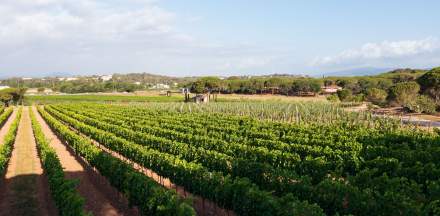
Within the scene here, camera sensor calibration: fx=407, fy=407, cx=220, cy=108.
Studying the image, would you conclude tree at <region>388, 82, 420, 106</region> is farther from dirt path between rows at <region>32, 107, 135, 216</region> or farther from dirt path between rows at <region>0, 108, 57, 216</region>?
dirt path between rows at <region>0, 108, 57, 216</region>

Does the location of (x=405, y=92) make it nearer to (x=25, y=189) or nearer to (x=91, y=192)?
(x=91, y=192)

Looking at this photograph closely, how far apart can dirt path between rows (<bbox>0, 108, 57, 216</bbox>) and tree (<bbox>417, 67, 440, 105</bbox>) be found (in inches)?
2170

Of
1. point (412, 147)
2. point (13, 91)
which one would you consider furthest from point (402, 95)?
point (13, 91)

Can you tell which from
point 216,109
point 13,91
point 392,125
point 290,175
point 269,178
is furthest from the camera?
point 13,91

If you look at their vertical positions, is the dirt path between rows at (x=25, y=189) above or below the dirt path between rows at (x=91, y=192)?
above

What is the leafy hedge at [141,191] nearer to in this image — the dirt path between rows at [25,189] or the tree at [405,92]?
the dirt path between rows at [25,189]

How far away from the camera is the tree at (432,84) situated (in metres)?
59.6

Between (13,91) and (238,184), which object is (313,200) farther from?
(13,91)

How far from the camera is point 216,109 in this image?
180 ft

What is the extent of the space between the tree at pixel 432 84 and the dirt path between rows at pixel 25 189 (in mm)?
55124

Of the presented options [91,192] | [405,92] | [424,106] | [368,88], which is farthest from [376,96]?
[91,192]

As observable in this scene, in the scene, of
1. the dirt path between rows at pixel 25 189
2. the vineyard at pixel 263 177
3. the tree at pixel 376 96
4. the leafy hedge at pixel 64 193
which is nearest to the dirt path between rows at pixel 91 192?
the vineyard at pixel 263 177

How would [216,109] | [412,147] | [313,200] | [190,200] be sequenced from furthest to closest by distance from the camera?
[216,109], [412,147], [313,200], [190,200]

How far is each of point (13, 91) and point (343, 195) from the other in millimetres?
87565
